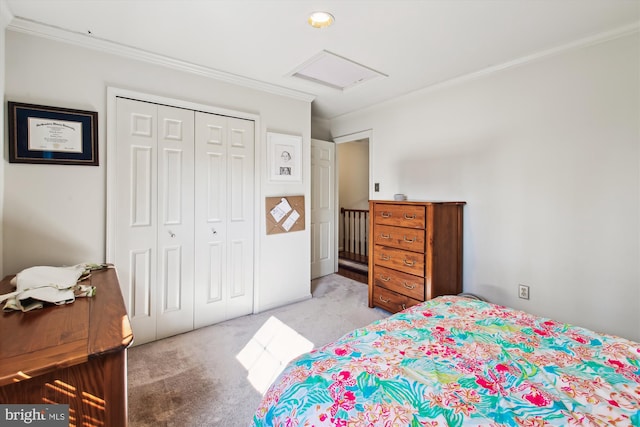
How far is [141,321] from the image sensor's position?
Answer: 238 cm

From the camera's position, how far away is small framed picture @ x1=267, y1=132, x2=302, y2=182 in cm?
306

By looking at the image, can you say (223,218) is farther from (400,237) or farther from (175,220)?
(400,237)

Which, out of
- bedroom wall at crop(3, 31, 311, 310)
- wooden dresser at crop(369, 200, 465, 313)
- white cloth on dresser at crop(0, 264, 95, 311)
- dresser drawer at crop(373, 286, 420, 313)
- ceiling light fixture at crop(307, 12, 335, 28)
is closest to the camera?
white cloth on dresser at crop(0, 264, 95, 311)

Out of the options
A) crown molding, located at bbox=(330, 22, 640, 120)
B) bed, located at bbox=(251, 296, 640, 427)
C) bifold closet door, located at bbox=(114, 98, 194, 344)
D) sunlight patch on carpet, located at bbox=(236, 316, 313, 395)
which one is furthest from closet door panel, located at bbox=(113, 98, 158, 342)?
crown molding, located at bbox=(330, 22, 640, 120)

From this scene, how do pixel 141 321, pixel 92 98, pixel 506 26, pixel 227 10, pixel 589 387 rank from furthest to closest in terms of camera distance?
pixel 141 321, pixel 92 98, pixel 506 26, pixel 227 10, pixel 589 387

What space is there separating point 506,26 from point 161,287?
129 inches

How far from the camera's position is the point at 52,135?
2008 mm

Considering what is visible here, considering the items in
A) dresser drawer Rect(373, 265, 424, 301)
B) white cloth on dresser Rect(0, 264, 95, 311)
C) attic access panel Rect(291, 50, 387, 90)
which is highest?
attic access panel Rect(291, 50, 387, 90)

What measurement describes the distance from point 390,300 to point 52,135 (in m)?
3.09

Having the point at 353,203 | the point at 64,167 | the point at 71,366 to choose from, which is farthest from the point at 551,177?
the point at 353,203

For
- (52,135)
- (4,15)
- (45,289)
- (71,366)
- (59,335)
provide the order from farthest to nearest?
(52,135) → (4,15) → (45,289) → (59,335) → (71,366)

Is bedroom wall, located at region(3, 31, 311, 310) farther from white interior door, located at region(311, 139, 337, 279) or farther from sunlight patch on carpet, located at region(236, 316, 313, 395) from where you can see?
white interior door, located at region(311, 139, 337, 279)

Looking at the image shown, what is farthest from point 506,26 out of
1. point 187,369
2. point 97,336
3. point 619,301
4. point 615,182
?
point 187,369

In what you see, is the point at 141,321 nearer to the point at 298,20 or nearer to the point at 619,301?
the point at 298,20
